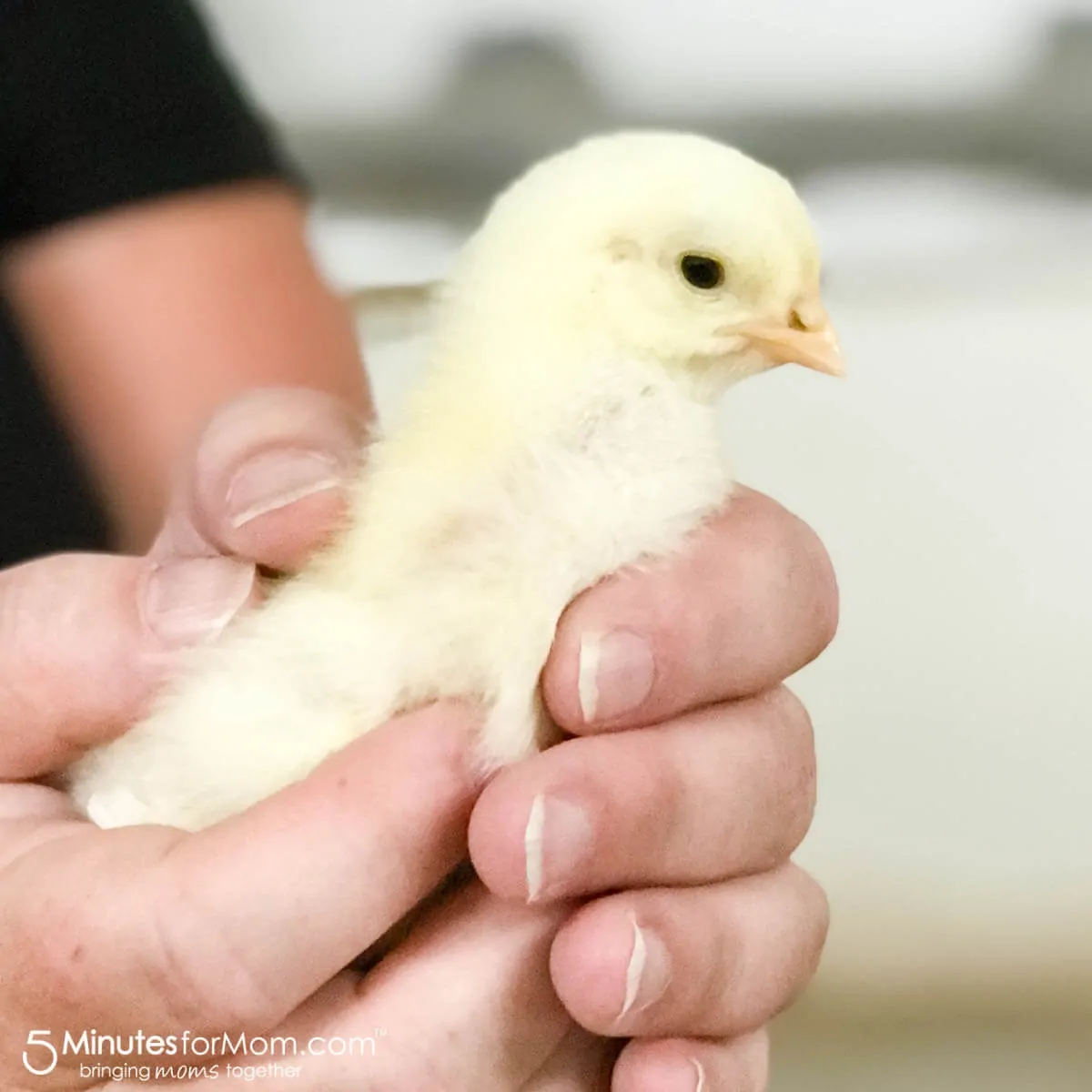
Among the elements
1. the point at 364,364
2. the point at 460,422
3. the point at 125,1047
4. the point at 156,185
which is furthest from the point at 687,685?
the point at 156,185

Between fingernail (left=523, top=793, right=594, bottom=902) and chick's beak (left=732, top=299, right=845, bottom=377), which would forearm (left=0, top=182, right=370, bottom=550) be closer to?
chick's beak (left=732, top=299, right=845, bottom=377)

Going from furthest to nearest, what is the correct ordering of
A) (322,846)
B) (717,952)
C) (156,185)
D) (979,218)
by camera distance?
(979,218), (156,185), (717,952), (322,846)

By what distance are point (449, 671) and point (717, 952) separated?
22 cm

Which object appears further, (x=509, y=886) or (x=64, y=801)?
(x=64, y=801)

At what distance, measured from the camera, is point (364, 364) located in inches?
43.9

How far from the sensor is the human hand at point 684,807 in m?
0.51

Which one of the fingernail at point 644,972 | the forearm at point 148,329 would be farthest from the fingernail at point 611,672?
the forearm at point 148,329

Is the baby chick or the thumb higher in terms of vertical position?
the baby chick

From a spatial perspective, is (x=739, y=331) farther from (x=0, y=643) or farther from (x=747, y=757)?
(x=0, y=643)

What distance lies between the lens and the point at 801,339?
0.64 m

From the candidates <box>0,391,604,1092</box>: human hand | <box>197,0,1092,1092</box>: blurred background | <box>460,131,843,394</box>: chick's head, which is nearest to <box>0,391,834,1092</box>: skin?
<box>0,391,604,1092</box>: human hand

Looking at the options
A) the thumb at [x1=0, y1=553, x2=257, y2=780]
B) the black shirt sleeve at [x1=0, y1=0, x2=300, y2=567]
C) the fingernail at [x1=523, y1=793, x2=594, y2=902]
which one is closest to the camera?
the fingernail at [x1=523, y1=793, x2=594, y2=902]

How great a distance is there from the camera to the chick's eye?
61cm

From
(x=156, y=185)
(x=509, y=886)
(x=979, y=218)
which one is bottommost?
(x=509, y=886)
